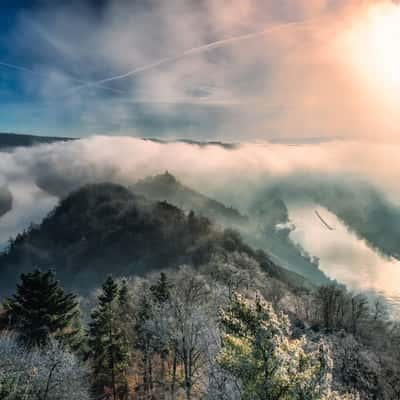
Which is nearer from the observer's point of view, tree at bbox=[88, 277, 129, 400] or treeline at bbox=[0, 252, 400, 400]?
treeline at bbox=[0, 252, 400, 400]

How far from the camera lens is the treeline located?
16703mm

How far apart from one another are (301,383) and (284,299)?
7951 centimetres

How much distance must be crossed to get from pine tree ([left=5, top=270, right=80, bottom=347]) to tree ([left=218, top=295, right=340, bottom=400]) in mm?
33101

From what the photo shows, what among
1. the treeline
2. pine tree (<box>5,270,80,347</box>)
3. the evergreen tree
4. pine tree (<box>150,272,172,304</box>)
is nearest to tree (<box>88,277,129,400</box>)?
the treeline

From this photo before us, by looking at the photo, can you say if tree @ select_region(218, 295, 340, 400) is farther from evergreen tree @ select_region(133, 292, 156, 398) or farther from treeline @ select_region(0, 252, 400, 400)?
evergreen tree @ select_region(133, 292, 156, 398)

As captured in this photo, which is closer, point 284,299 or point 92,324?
point 92,324

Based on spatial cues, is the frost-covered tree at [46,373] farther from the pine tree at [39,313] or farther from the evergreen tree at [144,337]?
the evergreen tree at [144,337]

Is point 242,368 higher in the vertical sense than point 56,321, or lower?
higher

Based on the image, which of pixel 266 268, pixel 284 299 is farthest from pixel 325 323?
pixel 266 268

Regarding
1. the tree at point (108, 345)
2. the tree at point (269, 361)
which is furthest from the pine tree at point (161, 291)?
the tree at point (269, 361)

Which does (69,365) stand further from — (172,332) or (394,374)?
(394,374)

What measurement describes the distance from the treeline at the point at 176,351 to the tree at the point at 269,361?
45mm

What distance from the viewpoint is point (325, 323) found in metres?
81.9

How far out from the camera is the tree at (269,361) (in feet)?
52.7
